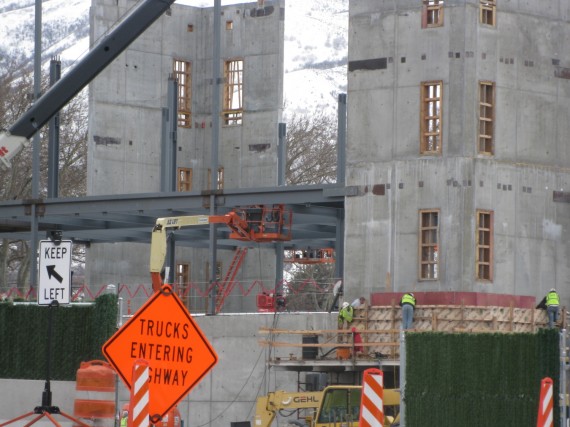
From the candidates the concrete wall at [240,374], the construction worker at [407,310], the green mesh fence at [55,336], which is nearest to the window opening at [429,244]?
the construction worker at [407,310]

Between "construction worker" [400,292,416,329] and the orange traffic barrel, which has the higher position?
"construction worker" [400,292,416,329]

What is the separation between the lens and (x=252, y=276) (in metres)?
64.6

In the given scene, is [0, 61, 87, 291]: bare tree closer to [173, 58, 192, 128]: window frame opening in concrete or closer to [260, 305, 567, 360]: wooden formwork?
[173, 58, 192, 128]: window frame opening in concrete

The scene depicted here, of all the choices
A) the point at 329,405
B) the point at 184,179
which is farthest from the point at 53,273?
the point at 184,179

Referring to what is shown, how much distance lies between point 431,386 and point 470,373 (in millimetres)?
892

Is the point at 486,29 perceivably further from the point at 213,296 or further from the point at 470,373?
the point at 470,373

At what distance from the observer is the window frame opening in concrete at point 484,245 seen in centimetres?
4072

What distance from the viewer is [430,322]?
39.5 metres

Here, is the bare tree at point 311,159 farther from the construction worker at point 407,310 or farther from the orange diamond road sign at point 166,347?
the orange diamond road sign at point 166,347

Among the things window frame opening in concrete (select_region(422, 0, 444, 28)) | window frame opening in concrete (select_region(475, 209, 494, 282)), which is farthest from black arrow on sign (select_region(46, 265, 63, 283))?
window frame opening in concrete (select_region(422, 0, 444, 28))

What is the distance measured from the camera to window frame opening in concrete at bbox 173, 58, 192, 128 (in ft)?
212

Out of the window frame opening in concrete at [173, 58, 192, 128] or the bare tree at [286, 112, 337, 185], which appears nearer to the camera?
the window frame opening in concrete at [173, 58, 192, 128]

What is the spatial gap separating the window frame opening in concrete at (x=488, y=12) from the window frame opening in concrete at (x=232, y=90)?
24258mm

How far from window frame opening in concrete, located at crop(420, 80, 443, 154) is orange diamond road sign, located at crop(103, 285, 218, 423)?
23.9 metres
